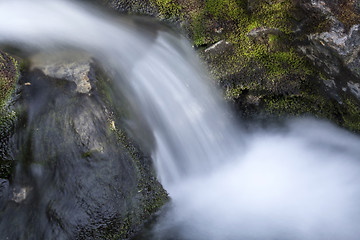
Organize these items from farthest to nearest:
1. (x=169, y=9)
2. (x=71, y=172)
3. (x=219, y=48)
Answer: (x=169, y=9) < (x=219, y=48) < (x=71, y=172)

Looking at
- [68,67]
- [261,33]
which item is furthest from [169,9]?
[68,67]

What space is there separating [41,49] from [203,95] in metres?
2.88

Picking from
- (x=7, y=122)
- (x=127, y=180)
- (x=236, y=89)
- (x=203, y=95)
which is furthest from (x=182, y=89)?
(x=7, y=122)

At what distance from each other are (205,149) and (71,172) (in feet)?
7.97

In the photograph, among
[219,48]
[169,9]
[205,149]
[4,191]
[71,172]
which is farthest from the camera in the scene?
[169,9]

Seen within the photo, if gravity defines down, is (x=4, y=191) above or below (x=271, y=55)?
below

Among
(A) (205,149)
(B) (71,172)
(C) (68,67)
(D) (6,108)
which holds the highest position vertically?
(C) (68,67)

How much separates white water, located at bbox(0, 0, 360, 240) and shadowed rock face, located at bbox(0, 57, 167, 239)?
2.25 feet

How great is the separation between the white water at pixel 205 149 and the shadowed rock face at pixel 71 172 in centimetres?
68

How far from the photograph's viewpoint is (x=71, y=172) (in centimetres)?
469

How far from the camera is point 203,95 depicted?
6266 mm

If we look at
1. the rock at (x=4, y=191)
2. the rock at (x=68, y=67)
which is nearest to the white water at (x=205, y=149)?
the rock at (x=68, y=67)

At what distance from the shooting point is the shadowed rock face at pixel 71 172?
445 cm

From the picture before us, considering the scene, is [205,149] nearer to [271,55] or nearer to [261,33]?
[271,55]
